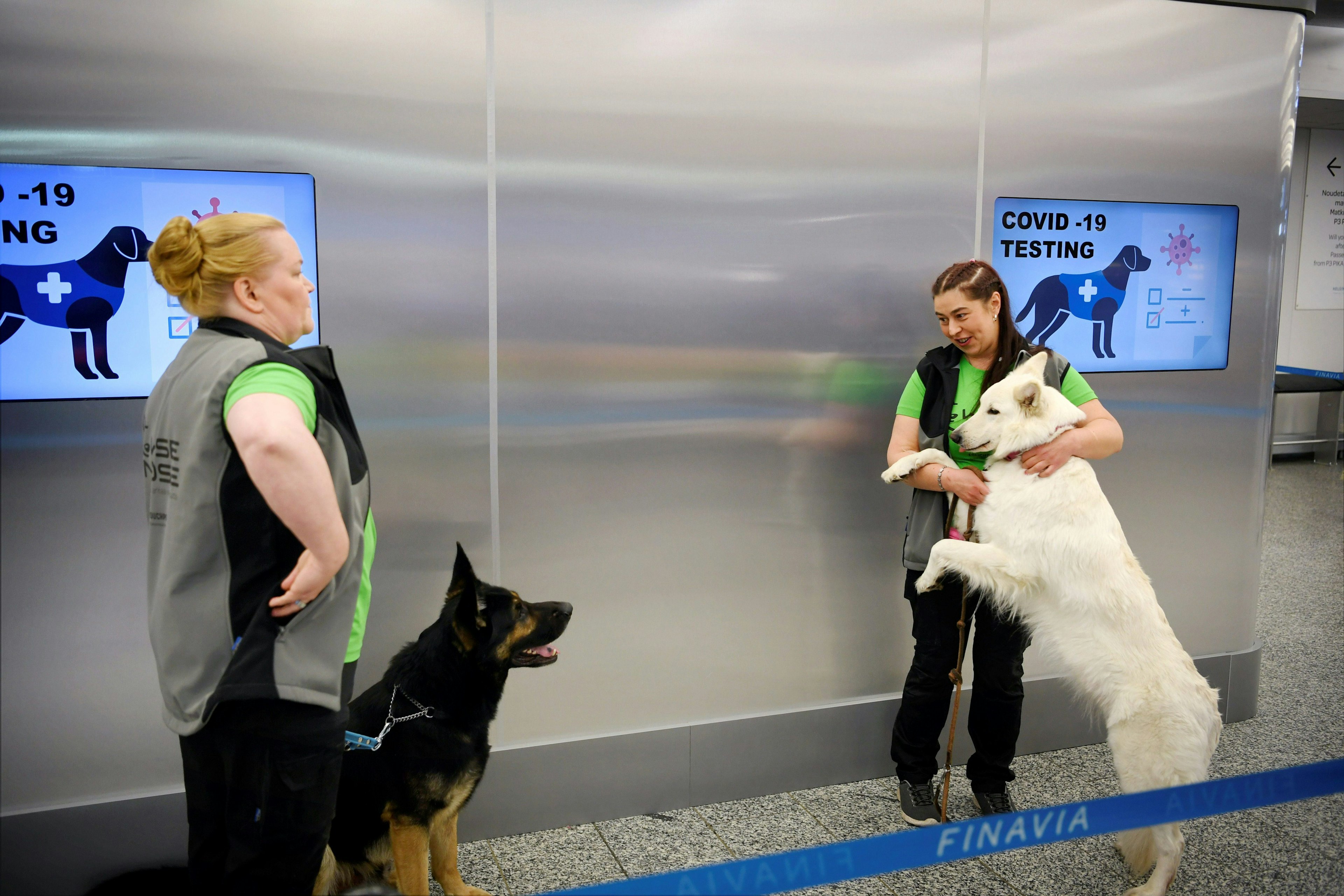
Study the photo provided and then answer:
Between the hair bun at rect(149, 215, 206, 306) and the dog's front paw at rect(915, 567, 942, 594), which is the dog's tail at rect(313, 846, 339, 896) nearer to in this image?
the hair bun at rect(149, 215, 206, 306)

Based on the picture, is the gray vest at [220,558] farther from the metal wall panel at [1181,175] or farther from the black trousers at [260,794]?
the metal wall panel at [1181,175]

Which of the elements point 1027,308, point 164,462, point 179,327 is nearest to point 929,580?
point 1027,308

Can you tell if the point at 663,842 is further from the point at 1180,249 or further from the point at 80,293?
the point at 1180,249

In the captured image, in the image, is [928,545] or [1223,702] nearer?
[928,545]

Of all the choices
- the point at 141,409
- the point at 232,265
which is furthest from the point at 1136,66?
the point at 141,409

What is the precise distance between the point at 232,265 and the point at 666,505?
1658 mm

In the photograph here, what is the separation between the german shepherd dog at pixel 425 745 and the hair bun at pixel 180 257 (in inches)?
33.5

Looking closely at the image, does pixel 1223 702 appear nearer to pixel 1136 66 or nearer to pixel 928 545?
pixel 928 545

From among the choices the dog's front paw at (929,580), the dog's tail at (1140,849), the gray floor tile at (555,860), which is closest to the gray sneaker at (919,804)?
the dog's tail at (1140,849)

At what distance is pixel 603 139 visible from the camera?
2.75 metres

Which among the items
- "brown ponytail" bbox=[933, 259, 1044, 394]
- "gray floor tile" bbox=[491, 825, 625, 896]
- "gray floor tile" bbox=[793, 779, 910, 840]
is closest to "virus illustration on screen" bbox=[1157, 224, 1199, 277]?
"brown ponytail" bbox=[933, 259, 1044, 394]

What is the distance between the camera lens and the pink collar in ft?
8.16

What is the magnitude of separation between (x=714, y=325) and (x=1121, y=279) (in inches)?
66.7

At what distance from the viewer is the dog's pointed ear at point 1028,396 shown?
2.44 metres
